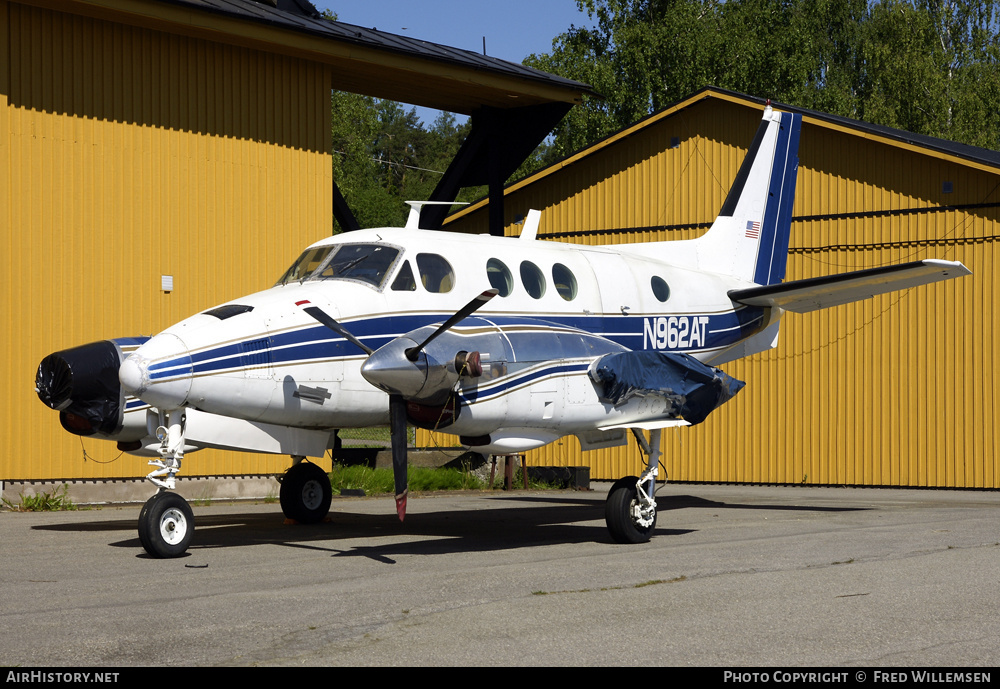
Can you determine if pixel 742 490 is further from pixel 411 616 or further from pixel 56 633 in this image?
pixel 56 633

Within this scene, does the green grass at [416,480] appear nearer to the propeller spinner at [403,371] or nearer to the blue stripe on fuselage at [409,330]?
the blue stripe on fuselage at [409,330]

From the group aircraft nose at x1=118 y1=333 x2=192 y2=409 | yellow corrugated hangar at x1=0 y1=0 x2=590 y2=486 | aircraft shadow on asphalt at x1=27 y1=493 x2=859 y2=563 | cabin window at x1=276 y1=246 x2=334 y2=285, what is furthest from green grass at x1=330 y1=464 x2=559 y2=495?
aircraft nose at x1=118 y1=333 x2=192 y2=409

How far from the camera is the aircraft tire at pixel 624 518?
12352 mm

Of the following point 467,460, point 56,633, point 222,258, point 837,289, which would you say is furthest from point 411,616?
point 467,460

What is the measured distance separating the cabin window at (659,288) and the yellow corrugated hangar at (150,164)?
756 centimetres

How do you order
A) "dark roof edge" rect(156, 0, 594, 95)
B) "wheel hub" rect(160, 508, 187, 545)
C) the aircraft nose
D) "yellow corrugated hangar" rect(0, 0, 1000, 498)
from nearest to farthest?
the aircraft nose, "wheel hub" rect(160, 508, 187, 545), "yellow corrugated hangar" rect(0, 0, 1000, 498), "dark roof edge" rect(156, 0, 594, 95)

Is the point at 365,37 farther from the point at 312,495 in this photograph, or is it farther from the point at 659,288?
the point at 312,495

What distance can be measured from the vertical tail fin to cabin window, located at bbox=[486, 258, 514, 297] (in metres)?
5.34

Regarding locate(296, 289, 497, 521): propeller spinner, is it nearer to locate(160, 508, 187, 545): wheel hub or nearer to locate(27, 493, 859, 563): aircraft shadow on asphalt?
locate(27, 493, 859, 563): aircraft shadow on asphalt

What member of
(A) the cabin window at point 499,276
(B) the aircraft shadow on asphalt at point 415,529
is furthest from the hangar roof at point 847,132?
(A) the cabin window at point 499,276

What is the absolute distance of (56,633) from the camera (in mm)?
6824

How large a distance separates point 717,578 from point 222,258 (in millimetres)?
11924

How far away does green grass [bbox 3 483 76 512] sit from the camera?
1580 centimetres

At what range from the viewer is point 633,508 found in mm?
12469
